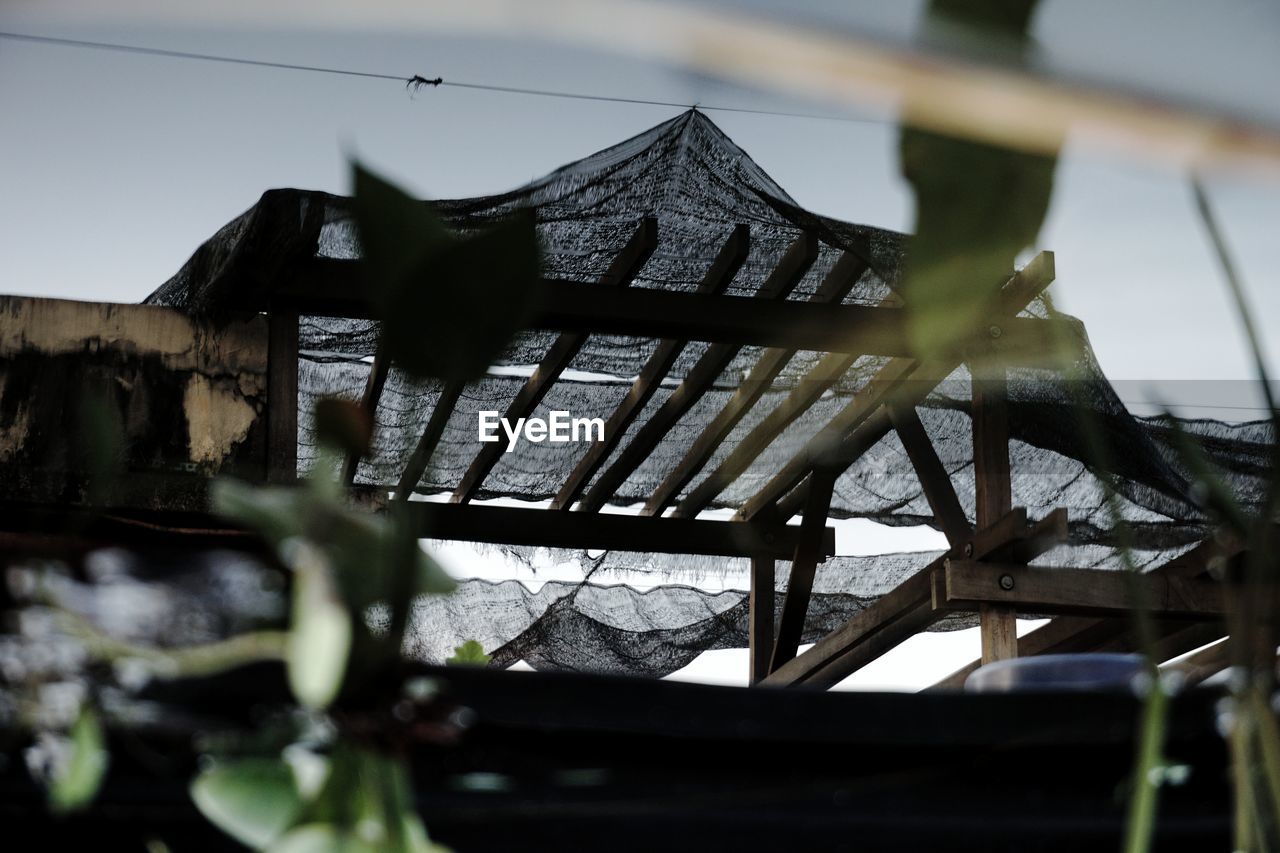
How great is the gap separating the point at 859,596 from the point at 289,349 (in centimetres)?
393

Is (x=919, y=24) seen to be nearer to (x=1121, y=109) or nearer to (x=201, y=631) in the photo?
(x=1121, y=109)

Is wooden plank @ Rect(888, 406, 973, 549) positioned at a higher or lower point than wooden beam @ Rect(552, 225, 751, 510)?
lower

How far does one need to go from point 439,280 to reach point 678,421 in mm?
5164

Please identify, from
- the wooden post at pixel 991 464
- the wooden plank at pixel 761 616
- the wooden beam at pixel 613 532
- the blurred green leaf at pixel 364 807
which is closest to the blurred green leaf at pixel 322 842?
the blurred green leaf at pixel 364 807

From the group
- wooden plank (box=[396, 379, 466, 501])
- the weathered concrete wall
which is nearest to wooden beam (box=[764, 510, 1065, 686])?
the weathered concrete wall

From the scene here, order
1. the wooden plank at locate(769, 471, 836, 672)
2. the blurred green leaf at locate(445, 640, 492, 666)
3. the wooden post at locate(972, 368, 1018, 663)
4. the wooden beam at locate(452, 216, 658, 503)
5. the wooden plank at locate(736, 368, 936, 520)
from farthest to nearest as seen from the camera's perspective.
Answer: the wooden plank at locate(769, 471, 836, 672), the wooden plank at locate(736, 368, 936, 520), the wooden post at locate(972, 368, 1018, 663), the wooden beam at locate(452, 216, 658, 503), the blurred green leaf at locate(445, 640, 492, 666)

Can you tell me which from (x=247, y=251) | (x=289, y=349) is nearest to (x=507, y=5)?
(x=247, y=251)

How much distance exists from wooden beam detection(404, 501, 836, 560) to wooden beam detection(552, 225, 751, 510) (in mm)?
174

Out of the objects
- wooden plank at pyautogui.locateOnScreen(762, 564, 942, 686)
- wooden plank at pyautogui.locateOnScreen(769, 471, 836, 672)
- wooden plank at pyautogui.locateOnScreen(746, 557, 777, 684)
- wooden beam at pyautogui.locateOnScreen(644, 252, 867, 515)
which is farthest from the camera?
wooden plank at pyautogui.locateOnScreen(746, 557, 777, 684)

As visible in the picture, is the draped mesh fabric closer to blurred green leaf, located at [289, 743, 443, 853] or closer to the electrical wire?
the electrical wire

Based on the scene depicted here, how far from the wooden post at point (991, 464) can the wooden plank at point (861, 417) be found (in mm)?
213

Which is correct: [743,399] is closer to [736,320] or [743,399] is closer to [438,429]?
[736,320]

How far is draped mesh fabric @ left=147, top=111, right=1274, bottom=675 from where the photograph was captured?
147 inches

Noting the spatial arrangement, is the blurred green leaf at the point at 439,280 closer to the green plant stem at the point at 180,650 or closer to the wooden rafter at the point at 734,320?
the green plant stem at the point at 180,650
